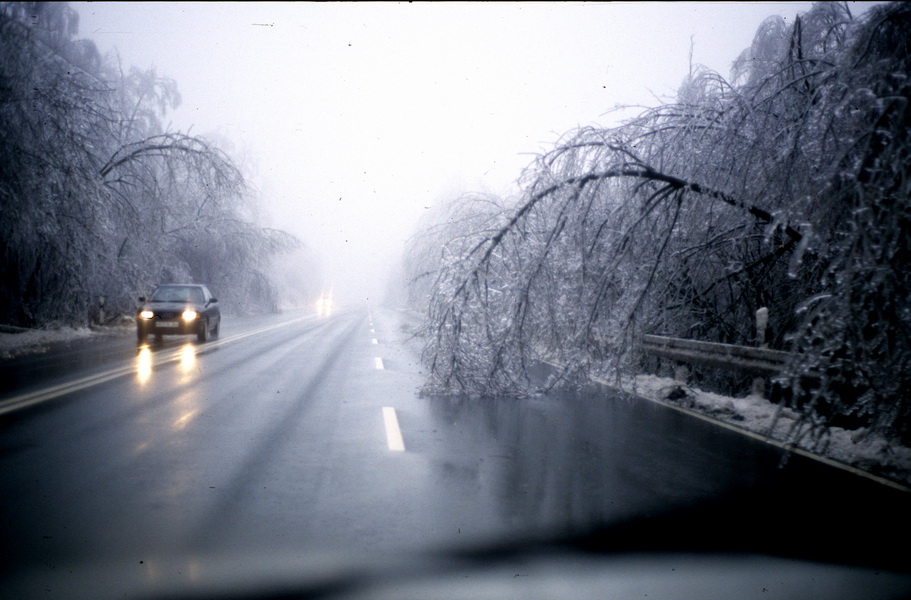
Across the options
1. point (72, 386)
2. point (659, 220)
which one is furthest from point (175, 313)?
point (659, 220)

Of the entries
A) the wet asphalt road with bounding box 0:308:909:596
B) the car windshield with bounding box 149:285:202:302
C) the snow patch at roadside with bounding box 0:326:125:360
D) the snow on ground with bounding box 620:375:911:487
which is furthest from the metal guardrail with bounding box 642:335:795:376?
the car windshield with bounding box 149:285:202:302

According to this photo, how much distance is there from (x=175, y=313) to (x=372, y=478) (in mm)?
12840

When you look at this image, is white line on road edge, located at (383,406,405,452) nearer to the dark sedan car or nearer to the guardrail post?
the guardrail post

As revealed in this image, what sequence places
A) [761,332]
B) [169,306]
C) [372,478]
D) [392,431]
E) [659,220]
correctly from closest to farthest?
[372,478] < [392,431] < [659,220] < [761,332] < [169,306]

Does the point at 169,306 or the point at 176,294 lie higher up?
the point at 176,294

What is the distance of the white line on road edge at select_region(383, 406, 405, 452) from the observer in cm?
565

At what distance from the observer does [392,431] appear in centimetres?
628

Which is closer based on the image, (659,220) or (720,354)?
(659,220)

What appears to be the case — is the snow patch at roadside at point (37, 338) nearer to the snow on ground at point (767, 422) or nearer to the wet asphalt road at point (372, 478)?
the snow on ground at point (767, 422)

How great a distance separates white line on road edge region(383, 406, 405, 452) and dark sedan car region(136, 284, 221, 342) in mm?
10142

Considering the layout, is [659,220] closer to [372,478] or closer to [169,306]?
[372,478]

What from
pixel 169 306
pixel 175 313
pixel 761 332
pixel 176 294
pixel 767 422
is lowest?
pixel 767 422

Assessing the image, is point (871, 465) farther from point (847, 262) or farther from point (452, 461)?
point (452, 461)

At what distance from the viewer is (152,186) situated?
1794cm
